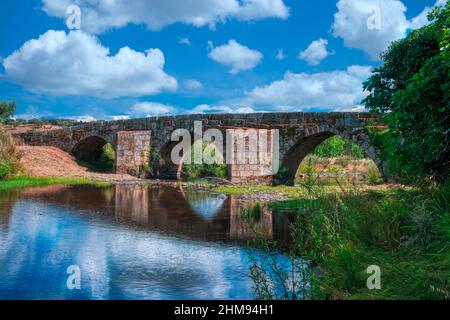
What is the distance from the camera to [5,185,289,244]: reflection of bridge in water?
31.7ft

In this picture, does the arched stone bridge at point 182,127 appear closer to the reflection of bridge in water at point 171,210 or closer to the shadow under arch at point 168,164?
the shadow under arch at point 168,164

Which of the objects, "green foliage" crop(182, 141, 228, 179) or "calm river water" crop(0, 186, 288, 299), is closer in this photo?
"calm river water" crop(0, 186, 288, 299)

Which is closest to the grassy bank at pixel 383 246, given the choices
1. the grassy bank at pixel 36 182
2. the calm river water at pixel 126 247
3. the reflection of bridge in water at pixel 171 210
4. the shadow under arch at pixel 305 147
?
the calm river water at pixel 126 247

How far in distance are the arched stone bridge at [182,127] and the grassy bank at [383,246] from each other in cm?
816

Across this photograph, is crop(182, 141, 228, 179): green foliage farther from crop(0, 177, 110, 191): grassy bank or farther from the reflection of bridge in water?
crop(0, 177, 110, 191): grassy bank

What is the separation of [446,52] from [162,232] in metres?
5.77

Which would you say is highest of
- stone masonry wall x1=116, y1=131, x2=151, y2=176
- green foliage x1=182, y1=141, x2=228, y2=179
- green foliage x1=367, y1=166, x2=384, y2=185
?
stone masonry wall x1=116, y1=131, x2=151, y2=176

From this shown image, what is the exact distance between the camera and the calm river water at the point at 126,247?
585cm

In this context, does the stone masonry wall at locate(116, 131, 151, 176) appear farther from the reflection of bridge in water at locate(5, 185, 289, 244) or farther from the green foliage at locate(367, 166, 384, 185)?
the green foliage at locate(367, 166, 384, 185)

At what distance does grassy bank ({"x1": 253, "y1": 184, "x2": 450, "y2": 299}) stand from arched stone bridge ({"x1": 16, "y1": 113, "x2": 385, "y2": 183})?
816 cm

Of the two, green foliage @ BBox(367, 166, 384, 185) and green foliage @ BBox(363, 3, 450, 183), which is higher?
green foliage @ BBox(363, 3, 450, 183)

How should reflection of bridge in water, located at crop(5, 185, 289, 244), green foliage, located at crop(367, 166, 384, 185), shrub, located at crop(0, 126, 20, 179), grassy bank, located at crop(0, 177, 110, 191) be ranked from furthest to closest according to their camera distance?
green foliage, located at crop(367, 166, 384, 185)
shrub, located at crop(0, 126, 20, 179)
grassy bank, located at crop(0, 177, 110, 191)
reflection of bridge in water, located at crop(5, 185, 289, 244)

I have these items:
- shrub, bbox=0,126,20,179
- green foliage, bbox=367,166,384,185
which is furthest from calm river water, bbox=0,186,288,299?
green foliage, bbox=367,166,384,185

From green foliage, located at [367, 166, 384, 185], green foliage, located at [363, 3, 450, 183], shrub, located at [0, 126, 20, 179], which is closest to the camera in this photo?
green foliage, located at [363, 3, 450, 183]
